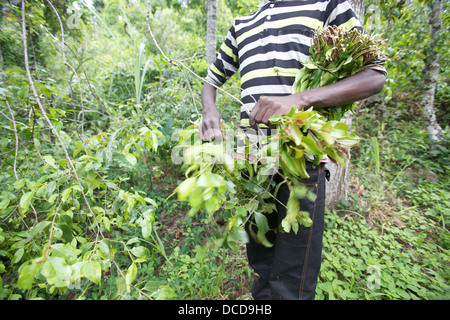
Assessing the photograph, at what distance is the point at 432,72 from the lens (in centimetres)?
287

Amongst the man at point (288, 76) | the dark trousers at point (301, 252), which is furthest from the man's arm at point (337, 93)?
the dark trousers at point (301, 252)

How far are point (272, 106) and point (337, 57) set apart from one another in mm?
398

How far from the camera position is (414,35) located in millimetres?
2756

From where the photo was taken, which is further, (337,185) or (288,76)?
(337,185)

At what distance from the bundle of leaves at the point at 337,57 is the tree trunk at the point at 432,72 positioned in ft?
10.9

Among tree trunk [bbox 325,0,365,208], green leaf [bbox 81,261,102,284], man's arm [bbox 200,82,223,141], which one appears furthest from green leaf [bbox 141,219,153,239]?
tree trunk [bbox 325,0,365,208]

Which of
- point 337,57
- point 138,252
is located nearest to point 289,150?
point 337,57

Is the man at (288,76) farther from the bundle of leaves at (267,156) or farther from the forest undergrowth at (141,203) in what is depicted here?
the forest undergrowth at (141,203)

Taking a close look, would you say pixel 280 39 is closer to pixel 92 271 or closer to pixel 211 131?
pixel 211 131

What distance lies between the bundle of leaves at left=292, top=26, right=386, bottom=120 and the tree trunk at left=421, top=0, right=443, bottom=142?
3313 mm

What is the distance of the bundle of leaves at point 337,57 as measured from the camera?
764 millimetres

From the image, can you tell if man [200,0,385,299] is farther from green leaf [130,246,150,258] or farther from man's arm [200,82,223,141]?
green leaf [130,246,150,258]
